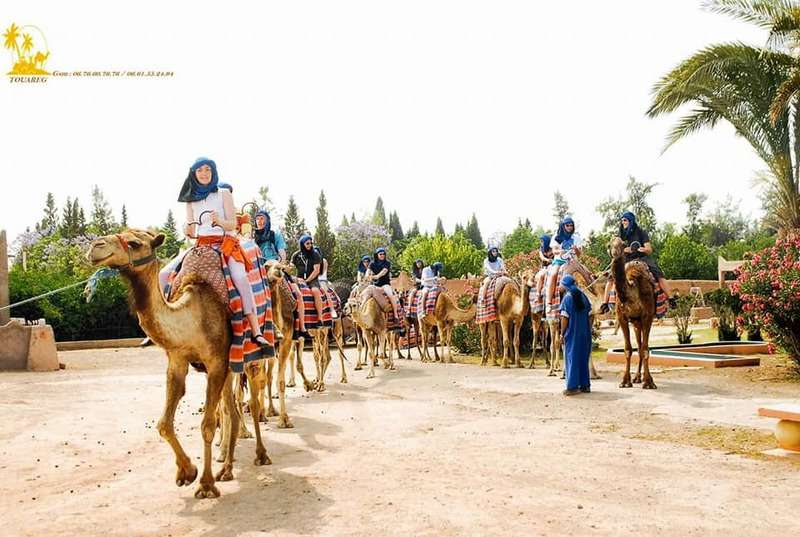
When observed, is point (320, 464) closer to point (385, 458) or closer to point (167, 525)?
point (385, 458)

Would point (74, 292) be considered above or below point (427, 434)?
above

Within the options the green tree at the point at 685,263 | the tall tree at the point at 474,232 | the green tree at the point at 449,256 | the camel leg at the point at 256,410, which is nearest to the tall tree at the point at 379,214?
the tall tree at the point at 474,232

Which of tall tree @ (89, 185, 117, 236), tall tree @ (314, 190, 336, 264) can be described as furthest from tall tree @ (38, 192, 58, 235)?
tall tree @ (314, 190, 336, 264)

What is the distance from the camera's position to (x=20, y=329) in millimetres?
18766

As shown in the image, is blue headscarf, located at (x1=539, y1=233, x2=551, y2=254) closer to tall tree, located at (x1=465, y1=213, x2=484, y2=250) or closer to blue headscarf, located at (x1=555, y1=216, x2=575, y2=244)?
blue headscarf, located at (x1=555, y1=216, x2=575, y2=244)

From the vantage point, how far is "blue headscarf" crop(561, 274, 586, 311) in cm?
1260

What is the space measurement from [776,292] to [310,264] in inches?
327

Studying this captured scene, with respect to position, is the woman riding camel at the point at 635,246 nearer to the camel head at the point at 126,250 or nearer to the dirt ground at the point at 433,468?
the dirt ground at the point at 433,468

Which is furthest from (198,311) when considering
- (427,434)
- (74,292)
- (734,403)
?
(74,292)

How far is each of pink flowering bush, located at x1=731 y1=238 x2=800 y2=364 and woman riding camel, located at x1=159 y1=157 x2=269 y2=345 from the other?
390 inches

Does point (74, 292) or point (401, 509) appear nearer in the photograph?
point (401, 509)

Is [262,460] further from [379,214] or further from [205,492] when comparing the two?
[379,214]

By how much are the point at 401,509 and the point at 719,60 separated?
14.5 m

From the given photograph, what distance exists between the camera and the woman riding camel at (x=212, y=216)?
6.98m
